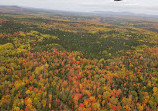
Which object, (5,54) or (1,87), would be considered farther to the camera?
(5,54)

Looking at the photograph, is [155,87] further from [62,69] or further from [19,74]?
[19,74]

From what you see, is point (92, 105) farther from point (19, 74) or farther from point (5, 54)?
point (5, 54)

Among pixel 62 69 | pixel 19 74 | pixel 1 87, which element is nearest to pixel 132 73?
pixel 62 69

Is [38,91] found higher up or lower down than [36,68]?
lower down

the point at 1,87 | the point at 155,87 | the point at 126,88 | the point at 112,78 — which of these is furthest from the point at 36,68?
the point at 155,87

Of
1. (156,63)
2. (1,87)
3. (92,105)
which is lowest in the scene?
(92,105)

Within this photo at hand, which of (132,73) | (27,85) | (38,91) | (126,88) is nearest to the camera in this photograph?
(38,91)

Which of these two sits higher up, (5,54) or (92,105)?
(5,54)

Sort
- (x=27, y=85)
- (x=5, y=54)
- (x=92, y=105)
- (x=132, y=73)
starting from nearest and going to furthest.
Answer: (x=92, y=105), (x=27, y=85), (x=132, y=73), (x=5, y=54)

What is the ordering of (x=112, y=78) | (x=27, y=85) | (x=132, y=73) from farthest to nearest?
(x=132, y=73) < (x=112, y=78) < (x=27, y=85)
